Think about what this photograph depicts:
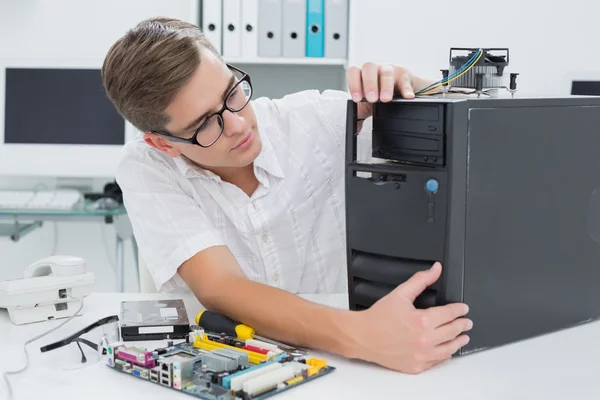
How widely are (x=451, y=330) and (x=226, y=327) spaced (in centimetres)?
33

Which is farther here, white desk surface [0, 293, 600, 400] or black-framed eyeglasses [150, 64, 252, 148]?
black-framed eyeglasses [150, 64, 252, 148]

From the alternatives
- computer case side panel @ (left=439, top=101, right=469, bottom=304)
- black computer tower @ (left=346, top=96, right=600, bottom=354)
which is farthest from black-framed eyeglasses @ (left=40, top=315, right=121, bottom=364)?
computer case side panel @ (left=439, top=101, right=469, bottom=304)

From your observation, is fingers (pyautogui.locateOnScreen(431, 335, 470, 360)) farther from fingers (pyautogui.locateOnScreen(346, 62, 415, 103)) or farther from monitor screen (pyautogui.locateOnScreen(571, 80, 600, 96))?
monitor screen (pyautogui.locateOnScreen(571, 80, 600, 96))

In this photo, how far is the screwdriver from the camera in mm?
1066

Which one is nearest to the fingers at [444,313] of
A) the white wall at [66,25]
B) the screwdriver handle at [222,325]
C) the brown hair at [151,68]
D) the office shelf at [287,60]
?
the screwdriver handle at [222,325]

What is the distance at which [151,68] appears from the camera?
1256 mm

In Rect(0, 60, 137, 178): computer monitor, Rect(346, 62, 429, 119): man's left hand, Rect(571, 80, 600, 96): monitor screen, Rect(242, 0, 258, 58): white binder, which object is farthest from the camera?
Rect(0, 60, 137, 178): computer monitor

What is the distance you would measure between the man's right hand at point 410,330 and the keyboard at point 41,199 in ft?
6.86

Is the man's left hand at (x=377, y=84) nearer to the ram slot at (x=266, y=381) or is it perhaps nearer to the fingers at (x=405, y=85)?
the fingers at (x=405, y=85)

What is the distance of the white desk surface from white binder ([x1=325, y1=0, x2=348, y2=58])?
74.9 inches

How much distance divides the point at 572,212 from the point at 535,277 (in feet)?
0.36

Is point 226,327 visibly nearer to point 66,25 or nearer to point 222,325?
point 222,325

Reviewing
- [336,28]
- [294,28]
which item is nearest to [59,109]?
[294,28]

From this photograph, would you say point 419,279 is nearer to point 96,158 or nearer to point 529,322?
point 529,322
